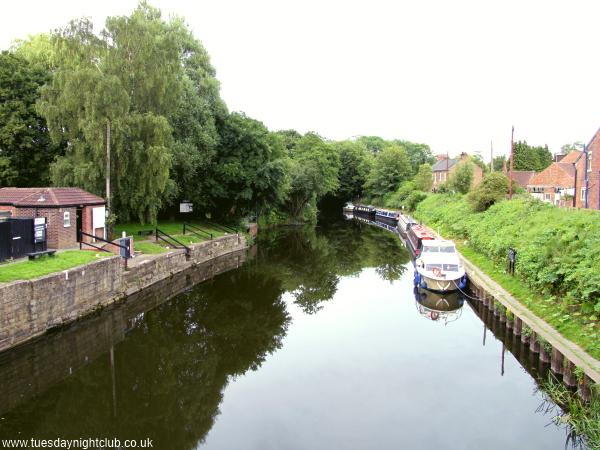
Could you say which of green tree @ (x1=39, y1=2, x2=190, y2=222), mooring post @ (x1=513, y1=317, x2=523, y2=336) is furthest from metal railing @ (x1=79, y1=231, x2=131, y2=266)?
mooring post @ (x1=513, y1=317, x2=523, y2=336)

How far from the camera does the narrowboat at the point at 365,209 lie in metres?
80.9

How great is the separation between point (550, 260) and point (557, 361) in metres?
5.72

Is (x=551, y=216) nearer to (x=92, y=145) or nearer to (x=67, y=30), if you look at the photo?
(x=92, y=145)

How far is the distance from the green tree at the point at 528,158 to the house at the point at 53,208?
2930 inches

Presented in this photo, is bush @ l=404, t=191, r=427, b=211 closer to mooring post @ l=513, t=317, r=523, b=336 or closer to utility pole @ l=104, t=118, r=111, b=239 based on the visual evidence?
utility pole @ l=104, t=118, r=111, b=239

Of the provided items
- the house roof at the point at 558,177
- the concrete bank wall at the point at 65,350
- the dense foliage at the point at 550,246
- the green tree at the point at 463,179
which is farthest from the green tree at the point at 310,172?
the concrete bank wall at the point at 65,350

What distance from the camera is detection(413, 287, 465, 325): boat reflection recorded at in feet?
67.0

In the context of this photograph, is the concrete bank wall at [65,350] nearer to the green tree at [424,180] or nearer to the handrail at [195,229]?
the handrail at [195,229]

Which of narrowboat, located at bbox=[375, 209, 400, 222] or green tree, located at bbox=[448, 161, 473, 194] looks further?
narrowboat, located at bbox=[375, 209, 400, 222]

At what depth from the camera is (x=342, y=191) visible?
95375 millimetres

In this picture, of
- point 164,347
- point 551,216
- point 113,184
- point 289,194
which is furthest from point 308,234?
point 164,347

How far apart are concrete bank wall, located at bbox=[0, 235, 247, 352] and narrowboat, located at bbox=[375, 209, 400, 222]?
1884 inches

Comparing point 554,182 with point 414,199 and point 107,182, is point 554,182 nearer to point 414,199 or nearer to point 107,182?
point 414,199

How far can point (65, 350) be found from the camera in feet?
49.0
